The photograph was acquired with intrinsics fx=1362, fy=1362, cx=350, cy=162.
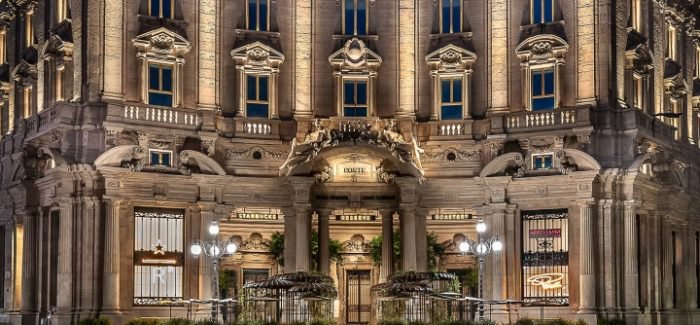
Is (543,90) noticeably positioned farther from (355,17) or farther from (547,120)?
(355,17)

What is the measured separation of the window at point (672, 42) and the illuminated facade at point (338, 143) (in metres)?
→ 6.60

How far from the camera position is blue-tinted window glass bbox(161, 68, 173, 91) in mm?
67062

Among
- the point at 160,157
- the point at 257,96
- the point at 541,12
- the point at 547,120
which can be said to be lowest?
the point at 160,157

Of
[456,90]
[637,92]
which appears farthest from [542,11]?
[637,92]

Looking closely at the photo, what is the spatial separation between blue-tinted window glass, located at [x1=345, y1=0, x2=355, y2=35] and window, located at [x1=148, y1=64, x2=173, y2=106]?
9.68 meters

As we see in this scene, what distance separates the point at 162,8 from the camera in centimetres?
6744

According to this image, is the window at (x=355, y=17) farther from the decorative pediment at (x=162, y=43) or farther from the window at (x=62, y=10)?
the window at (x=62, y=10)

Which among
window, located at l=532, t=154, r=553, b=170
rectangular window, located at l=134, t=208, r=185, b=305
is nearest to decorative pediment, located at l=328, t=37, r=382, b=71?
window, located at l=532, t=154, r=553, b=170

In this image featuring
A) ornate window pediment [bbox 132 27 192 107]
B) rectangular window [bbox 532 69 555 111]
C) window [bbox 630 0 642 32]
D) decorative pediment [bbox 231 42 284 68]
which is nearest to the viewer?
ornate window pediment [bbox 132 27 192 107]

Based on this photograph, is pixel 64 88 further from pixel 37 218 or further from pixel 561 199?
pixel 561 199

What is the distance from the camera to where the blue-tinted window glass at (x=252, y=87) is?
6931 centimetres

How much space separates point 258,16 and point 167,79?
20.0 ft

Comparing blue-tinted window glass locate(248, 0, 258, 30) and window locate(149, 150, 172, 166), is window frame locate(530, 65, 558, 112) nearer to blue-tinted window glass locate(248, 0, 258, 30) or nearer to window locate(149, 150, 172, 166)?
blue-tinted window glass locate(248, 0, 258, 30)

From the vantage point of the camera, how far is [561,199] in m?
66.4
